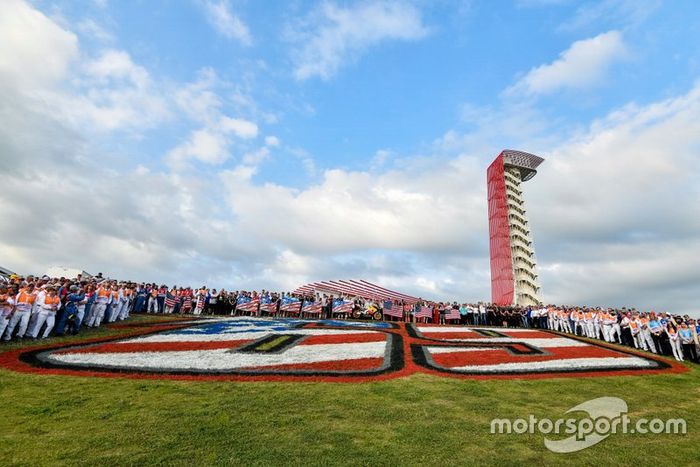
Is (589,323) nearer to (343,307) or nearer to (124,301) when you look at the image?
(343,307)

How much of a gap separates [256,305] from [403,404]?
91.6 feet

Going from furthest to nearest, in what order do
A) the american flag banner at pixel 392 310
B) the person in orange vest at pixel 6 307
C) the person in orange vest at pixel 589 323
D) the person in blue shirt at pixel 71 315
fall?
the american flag banner at pixel 392 310
the person in orange vest at pixel 589 323
the person in blue shirt at pixel 71 315
the person in orange vest at pixel 6 307

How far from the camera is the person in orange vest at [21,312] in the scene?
1661 centimetres

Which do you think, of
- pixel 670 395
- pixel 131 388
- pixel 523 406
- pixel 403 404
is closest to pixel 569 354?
pixel 670 395

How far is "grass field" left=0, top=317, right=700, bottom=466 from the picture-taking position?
6.62 meters

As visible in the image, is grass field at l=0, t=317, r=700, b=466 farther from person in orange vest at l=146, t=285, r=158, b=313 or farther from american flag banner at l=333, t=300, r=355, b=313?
person in orange vest at l=146, t=285, r=158, b=313

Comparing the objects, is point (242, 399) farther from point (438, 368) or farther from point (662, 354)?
point (662, 354)

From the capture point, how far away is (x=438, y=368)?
14.1 m

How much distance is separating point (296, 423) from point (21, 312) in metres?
15.8

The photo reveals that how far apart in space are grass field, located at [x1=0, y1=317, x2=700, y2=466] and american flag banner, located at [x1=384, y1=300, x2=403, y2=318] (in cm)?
2368

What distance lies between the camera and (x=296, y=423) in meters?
8.12

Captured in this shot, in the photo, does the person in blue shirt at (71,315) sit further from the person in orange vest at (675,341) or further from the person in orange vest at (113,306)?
the person in orange vest at (675,341)

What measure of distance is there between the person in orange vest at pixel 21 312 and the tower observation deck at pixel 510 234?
73072 mm

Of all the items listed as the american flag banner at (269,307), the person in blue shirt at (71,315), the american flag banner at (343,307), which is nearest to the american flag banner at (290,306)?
the american flag banner at (269,307)
